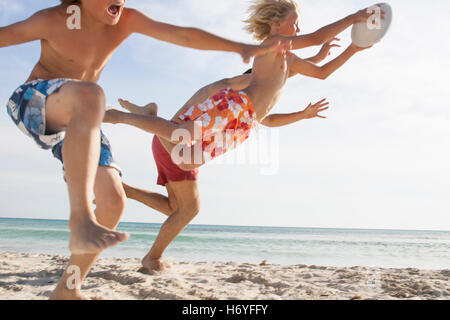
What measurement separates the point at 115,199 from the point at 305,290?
1613mm

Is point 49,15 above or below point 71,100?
above

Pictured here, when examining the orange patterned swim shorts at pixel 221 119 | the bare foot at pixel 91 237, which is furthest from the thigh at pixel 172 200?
the bare foot at pixel 91 237

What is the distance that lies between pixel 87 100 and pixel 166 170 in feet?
5.94

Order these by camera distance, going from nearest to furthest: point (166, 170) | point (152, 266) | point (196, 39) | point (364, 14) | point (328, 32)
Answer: point (196, 39) → point (328, 32) → point (364, 14) → point (166, 170) → point (152, 266)

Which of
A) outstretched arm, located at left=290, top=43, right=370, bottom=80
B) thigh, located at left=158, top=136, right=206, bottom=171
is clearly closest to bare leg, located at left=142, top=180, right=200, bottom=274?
thigh, located at left=158, top=136, right=206, bottom=171

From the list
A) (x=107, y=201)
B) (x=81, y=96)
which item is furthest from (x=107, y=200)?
(x=81, y=96)

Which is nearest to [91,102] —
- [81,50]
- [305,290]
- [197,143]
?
Result: [81,50]

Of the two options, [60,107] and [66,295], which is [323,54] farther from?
[66,295]

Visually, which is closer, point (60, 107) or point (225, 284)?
point (60, 107)

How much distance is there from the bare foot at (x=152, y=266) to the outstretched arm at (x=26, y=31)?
2173 millimetres

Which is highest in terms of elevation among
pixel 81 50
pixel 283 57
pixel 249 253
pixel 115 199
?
pixel 283 57

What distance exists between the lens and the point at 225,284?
10.6ft
